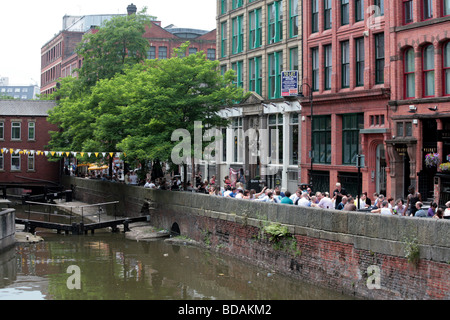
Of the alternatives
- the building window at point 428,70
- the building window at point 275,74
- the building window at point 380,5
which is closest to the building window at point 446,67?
the building window at point 428,70

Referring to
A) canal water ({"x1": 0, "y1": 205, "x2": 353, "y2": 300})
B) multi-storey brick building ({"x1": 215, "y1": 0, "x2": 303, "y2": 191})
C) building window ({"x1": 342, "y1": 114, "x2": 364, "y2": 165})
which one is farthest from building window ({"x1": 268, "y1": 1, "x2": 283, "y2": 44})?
canal water ({"x1": 0, "y1": 205, "x2": 353, "y2": 300})

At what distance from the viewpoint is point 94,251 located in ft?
98.2

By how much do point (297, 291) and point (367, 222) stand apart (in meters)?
3.40

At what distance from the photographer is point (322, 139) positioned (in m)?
38.4

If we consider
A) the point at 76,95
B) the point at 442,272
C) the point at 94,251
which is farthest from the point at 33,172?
the point at 442,272

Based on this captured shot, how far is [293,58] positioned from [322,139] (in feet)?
20.5

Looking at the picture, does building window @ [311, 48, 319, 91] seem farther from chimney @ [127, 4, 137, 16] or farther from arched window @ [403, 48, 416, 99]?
chimney @ [127, 4, 137, 16]

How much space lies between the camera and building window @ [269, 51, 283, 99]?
43.0m

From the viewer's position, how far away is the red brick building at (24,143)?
2447 inches

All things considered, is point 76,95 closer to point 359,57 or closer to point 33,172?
point 33,172

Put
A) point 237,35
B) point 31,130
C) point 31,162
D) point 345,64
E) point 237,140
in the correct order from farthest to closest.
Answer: point 31,130 < point 31,162 < point 237,35 < point 237,140 < point 345,64

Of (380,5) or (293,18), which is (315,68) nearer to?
(293,18)

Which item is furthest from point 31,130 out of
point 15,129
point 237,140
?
point 237,140

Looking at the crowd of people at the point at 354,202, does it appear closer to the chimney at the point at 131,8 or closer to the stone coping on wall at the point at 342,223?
the stone coping on wall at the point at 342,223
